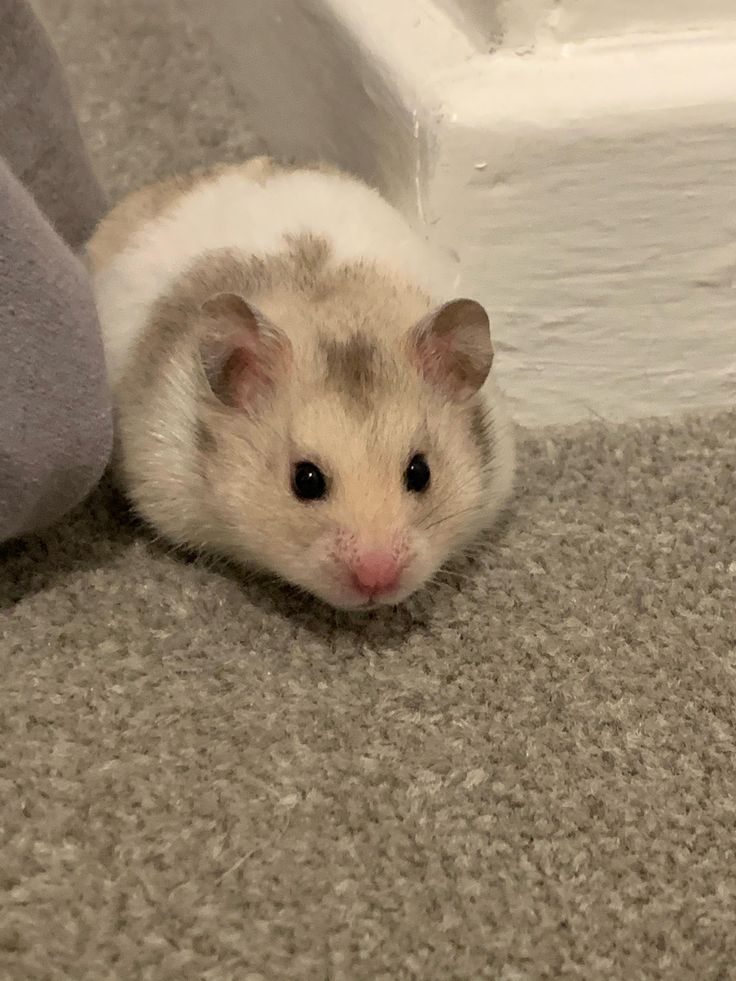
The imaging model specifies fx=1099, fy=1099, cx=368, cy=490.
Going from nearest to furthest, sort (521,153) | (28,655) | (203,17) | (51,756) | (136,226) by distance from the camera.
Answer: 1. (51,756)
2. (28,655)
3. (521,153)
4. (136,226)
5. (203,17)

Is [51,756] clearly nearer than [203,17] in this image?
Yes

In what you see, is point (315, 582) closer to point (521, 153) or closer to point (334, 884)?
point (334, 884)

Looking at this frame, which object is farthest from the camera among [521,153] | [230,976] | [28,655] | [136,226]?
[136,226]

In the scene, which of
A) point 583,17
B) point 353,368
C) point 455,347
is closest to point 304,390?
point 353,368

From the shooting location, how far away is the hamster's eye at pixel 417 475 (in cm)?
117

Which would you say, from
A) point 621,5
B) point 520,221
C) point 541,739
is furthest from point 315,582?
point 621,5

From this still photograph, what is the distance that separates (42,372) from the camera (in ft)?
3.65

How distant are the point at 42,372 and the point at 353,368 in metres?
0.32

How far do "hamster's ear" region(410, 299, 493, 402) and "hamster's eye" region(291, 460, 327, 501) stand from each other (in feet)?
0.59

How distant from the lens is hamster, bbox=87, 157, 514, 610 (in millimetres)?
1130

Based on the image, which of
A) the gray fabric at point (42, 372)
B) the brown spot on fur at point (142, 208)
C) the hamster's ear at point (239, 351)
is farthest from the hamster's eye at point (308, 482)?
the brown spot on fur at point (142, 208)

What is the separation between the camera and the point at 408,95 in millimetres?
1317

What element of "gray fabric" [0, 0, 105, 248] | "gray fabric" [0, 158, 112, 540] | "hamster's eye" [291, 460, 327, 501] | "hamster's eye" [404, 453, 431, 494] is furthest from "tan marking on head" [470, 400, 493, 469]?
"gray fabric" [0, 0, 105, 248]

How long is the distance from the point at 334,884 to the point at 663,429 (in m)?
0.79
